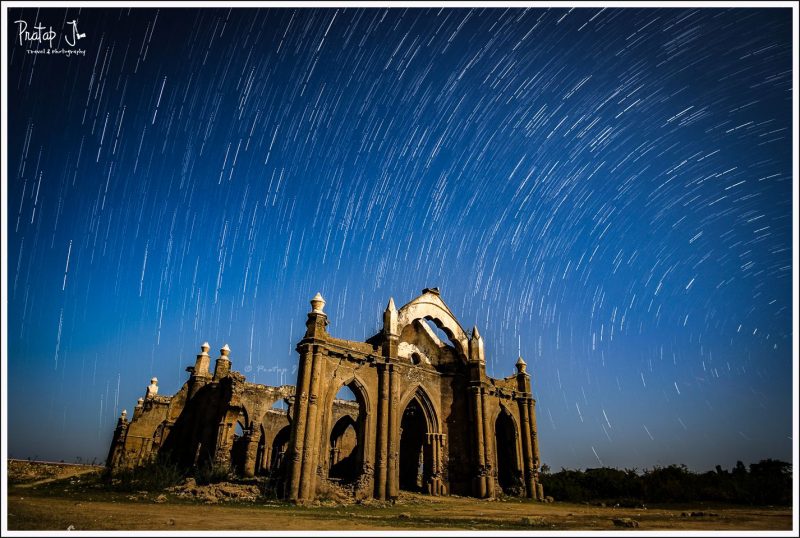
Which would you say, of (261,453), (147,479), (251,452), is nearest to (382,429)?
(251,452)

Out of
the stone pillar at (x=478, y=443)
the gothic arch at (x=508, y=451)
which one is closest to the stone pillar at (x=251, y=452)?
the stone pillar at (x=478, y=443)

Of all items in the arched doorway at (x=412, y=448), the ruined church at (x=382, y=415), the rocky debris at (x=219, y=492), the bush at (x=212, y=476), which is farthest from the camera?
the arched doorway at (x=412, y=448)

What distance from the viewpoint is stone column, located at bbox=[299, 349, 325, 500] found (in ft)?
49.2

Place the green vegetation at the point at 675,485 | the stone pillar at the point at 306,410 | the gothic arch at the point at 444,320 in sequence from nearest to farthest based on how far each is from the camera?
the stone pillar at the point at 306,410 → the green vegetation at the point at 675,485 → the gothic arch at the point at 444,320

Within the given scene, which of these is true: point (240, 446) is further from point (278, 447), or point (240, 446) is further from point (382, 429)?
point (382, 429)

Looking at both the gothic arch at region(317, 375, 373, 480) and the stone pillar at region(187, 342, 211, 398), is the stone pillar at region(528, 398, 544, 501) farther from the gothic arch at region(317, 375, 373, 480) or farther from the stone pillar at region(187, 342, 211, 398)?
the stone pillar at region(187, 342, 211, 398)

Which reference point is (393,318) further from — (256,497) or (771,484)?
(771,484)

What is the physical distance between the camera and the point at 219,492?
13.8 meters

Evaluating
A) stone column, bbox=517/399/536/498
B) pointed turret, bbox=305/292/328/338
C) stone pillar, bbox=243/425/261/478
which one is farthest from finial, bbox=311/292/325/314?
stone column, bbox=517/399/536/498

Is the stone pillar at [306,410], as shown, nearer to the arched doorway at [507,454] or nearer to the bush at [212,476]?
the bush at [212,476]

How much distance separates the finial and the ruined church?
5cm

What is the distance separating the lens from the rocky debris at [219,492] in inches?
524

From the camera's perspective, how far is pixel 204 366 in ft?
76.4

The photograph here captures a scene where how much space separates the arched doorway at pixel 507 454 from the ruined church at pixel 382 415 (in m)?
0.06
